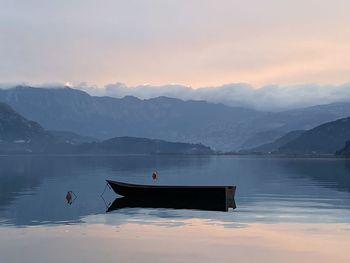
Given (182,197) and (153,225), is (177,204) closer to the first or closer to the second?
(182,197)

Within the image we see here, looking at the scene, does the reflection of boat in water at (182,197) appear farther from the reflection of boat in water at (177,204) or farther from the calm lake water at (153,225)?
the calm lake water at (153,225)

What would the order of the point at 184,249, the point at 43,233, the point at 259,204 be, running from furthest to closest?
the point at 259,204 < the point at 43,233 < the point at 184,249

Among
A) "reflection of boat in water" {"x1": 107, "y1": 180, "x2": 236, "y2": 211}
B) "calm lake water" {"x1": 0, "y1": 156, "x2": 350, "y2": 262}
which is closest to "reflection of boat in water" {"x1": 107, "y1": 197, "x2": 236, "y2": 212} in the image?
"reflection of boat in water" {"x1": 107, "y1": 180, "x2": 236, "y2": 211}

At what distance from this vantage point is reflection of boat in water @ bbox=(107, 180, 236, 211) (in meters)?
69.6

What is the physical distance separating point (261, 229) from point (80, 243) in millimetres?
17876

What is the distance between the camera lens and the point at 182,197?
7225cm

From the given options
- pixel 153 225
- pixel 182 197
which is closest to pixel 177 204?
pixel 182 197

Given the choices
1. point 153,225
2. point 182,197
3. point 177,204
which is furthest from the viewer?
point 182,197

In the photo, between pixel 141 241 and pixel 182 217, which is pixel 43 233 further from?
pixel 182 217

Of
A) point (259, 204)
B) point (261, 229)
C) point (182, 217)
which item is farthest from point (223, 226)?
point (259, 204)

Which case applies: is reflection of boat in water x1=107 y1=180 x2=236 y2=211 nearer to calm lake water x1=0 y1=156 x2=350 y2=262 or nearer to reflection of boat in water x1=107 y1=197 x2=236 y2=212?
reflection of boat in water x1=107 y1=197 x2=236 y2=212

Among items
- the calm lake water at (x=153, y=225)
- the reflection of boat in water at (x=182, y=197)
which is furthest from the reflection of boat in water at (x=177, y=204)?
the calm lake water at (x=153, y=225)

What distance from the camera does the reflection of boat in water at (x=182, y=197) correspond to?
69562 millimetres

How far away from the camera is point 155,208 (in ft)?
217
